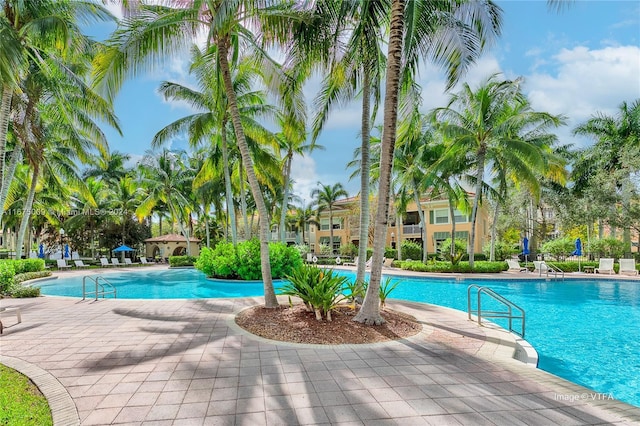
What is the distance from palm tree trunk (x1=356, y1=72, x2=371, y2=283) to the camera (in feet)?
26.6

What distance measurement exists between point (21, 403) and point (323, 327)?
4519 millimetres

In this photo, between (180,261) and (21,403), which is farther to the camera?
(180,261)

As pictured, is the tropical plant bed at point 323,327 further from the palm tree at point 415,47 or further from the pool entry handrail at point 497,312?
the pool entry handrail at point 497,312

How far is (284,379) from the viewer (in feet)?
14.3

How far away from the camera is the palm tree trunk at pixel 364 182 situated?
8102 mm

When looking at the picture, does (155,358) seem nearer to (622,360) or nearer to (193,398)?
(193,398)

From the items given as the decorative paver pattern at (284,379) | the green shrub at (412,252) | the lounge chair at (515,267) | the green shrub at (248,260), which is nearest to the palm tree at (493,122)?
the lounge chair at (515,267)

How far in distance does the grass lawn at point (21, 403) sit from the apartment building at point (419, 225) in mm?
27103

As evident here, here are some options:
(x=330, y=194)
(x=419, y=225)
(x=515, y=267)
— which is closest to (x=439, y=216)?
(x=419, y=225)

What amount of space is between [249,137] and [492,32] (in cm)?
1192

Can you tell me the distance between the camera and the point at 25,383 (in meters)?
4.25

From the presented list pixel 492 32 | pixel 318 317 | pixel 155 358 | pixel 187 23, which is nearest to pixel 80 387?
pixel 155 358

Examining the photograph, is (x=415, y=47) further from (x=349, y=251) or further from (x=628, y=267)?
(x=349, y=251)

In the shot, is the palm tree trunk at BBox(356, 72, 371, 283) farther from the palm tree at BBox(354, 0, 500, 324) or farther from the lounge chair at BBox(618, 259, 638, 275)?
the lounge chair at BBox(618, 259, 638, 275)
